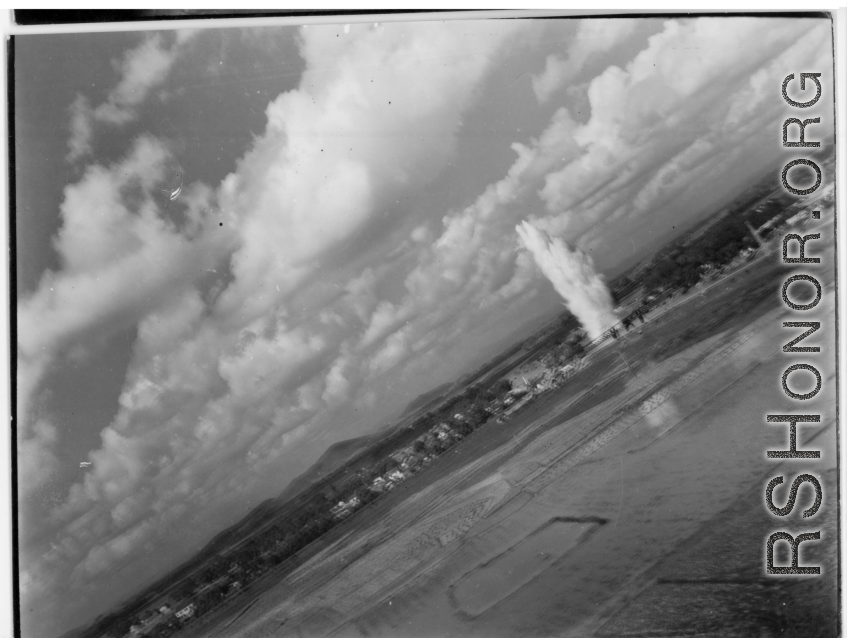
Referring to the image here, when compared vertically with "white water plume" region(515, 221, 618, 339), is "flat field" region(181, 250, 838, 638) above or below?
below

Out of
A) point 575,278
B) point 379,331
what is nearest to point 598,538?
point 575,278

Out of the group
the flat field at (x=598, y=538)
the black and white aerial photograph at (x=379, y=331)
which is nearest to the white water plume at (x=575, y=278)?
the black and white aerial photograph at (x=379, y=331)

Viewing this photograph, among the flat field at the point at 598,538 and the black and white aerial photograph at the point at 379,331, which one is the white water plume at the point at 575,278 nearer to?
the black and white aerial photograph at the point at 379,331

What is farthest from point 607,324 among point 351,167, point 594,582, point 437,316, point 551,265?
point 351,167

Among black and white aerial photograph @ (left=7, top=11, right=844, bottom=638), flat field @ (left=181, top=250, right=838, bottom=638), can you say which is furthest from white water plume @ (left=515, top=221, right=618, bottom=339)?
flat field @ (left=181, top=250, right=838, bottom=638)

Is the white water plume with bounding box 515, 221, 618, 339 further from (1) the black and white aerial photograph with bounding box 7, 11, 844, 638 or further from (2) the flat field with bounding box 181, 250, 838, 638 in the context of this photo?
(2) the flat field with bounding box 181, 250, 838, 638

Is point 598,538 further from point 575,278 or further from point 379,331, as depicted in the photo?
point 379,331
